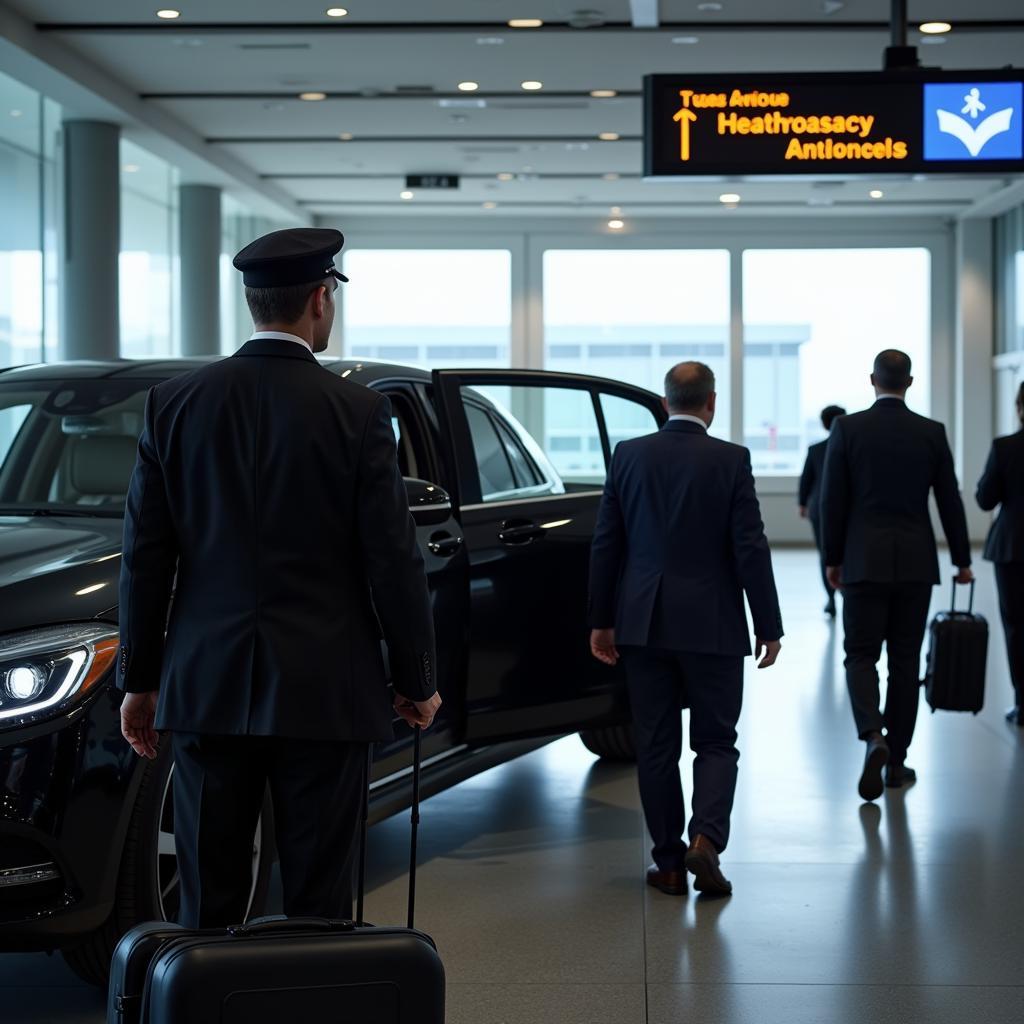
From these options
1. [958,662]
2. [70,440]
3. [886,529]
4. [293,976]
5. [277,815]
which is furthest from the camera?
[958,662]

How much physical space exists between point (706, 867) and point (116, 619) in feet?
6.60

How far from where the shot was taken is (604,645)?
4664mm

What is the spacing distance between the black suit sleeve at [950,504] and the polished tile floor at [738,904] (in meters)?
0.94

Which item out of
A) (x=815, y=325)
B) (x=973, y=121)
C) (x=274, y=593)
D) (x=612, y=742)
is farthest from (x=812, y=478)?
(x=815, y=325)

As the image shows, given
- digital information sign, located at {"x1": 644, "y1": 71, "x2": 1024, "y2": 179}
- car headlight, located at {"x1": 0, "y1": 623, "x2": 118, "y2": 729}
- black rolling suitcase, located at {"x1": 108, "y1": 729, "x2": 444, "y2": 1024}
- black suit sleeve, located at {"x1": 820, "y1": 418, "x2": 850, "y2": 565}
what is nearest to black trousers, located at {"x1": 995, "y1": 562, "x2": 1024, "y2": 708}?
black suit sleeve, located at {"x1": 820, "y1": 418, "x2": 850, "y2": 565}

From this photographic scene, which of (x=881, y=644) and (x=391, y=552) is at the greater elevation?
(x=391, y=552)

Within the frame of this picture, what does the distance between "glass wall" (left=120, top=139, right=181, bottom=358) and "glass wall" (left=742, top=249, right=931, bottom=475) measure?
8.44 meters

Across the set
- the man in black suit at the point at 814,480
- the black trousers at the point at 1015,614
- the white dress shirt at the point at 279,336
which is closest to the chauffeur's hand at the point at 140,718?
the white dress shirt at the point at 279,336

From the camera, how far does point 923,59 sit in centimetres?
1216

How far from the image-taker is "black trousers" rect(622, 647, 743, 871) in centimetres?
451

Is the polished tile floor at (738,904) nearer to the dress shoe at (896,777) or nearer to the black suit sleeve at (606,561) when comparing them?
the dress shoe at (896,777)

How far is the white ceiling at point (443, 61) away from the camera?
1106 cm

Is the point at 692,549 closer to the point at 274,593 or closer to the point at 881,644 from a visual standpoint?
the point at 881,644

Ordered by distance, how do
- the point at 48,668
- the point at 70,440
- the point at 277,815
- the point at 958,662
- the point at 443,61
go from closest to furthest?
1. the point at 277,815
2. the point at 48,668
3. the point at 70,440
4. the point at 958,662
5. the point at 443,61
